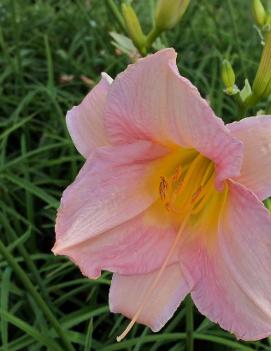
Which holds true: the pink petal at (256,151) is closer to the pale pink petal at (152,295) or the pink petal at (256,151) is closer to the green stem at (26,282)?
the pale pink petal at (152,295)

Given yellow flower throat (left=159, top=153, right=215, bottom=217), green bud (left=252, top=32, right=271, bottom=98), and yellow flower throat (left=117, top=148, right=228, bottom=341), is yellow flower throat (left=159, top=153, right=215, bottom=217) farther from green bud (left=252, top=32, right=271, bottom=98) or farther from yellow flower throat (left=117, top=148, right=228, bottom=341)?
green bud (left=252, top=32, right=271, bottom=98)

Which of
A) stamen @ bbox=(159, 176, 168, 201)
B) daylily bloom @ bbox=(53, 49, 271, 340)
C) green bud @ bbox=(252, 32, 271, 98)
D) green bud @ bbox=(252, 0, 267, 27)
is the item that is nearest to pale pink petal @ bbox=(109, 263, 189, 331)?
daylily bloom @ bbox=(53, 49, 271, 340)

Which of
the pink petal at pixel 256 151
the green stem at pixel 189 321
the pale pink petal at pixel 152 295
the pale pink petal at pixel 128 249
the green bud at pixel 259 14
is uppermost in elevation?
the green bud at pixel 259 14

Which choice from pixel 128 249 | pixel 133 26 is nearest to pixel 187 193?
pixel 128 249

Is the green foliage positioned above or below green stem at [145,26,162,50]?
below

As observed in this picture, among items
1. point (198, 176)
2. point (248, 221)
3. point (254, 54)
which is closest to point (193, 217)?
point (198, 176)

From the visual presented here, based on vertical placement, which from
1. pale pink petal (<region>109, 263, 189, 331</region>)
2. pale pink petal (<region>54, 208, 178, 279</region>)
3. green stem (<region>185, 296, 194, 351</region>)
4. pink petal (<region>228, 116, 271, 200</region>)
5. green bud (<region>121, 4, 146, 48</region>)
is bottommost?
green stem (<region>185, 296, 194, 351</region>)

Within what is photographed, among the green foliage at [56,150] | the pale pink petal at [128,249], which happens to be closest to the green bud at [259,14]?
the pale pink petal at [128,249]
